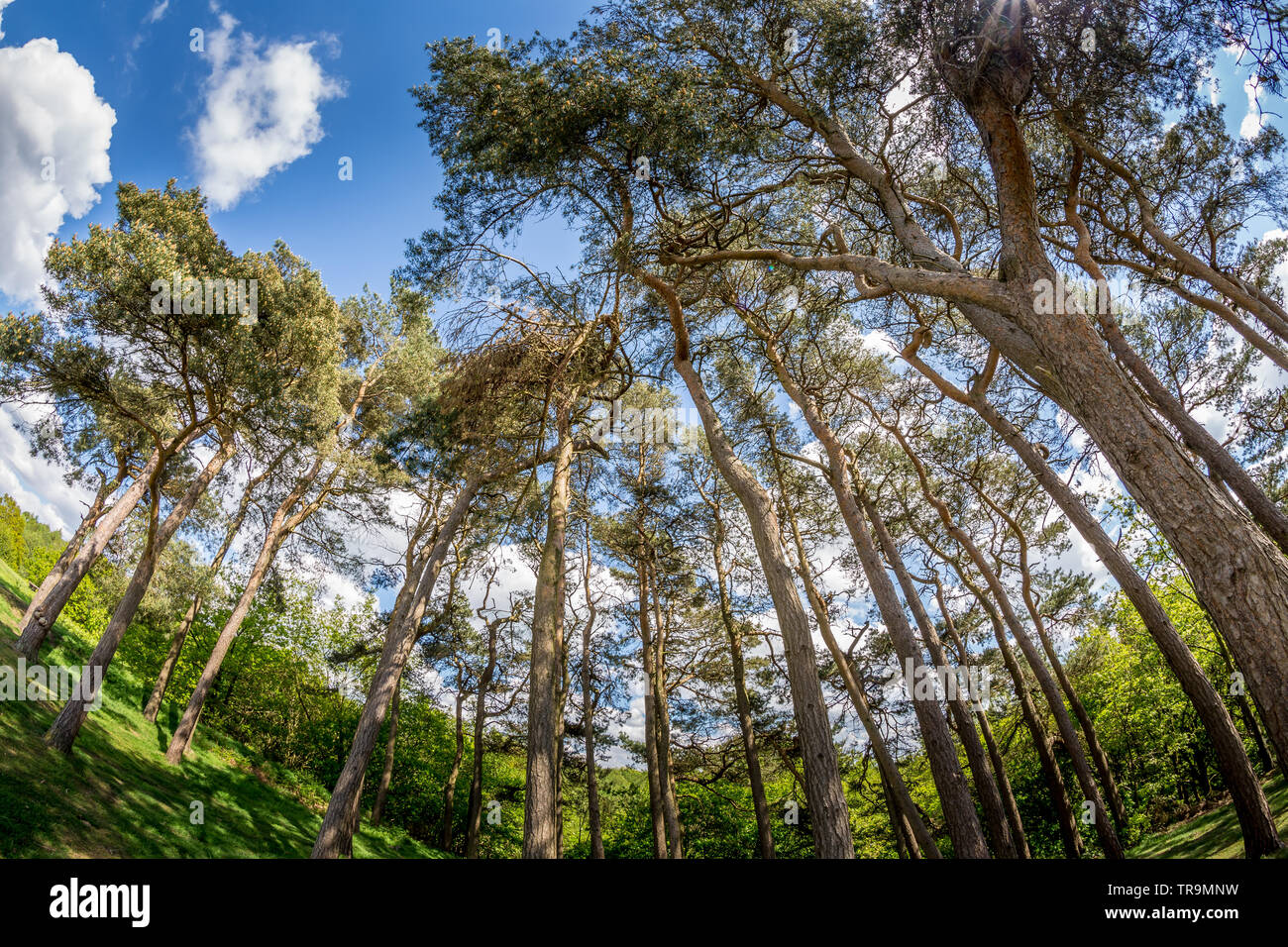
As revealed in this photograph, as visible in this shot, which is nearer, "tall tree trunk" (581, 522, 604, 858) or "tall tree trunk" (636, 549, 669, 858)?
"tall tree trunk" (636, 549, 669, 858)

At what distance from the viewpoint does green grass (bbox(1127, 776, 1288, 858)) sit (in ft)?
24.8

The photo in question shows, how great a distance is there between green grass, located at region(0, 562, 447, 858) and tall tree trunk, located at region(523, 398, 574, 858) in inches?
183

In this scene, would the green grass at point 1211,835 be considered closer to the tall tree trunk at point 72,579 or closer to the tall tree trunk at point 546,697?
the tall tree trunk at point 546,697

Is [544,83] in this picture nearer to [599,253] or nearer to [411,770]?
[599,253]

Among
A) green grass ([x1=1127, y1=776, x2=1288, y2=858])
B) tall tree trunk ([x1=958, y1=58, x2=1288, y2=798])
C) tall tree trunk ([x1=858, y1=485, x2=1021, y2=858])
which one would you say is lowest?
green grass ([x1=1127, y1=776, x2=1288, y2=858])

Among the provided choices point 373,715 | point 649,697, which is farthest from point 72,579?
point 649,697

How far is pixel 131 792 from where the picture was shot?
8117 millimetres

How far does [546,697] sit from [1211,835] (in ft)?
37.5

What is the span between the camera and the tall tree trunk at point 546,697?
20.4 feet

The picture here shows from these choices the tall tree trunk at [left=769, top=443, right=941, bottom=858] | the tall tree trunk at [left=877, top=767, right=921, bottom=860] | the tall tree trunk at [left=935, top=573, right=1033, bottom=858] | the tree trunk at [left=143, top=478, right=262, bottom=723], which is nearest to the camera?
the tall tree trunk at [left=769, top=443, right=941, bottom=858]

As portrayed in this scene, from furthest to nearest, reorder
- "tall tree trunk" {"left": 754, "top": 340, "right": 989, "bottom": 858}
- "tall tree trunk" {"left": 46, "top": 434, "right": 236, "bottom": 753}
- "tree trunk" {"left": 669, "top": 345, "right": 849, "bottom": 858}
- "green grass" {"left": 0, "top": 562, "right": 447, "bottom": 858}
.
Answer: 1. "tall tree trunk" {"left": 46, "top": 434, "right": 236, "bottom": 753}
2. "green grass" {"left": 0, "top": 562, "right": 447, "bottom": 858}
3. "tall tree trunk" {"left": 754, "top": 340, "right": 989, "bottom": 858}
4. "tree trunk" {"left": 669, "top": 345, "right": 849, "bottom": 858}

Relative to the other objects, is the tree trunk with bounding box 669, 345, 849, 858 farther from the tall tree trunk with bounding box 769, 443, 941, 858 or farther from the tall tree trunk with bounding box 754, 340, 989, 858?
the tall tree trunk with bounding box 769, 443, 941, 858

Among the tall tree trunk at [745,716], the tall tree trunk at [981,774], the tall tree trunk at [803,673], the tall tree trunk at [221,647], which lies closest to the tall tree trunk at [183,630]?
the tall tree trunk at [221,647]

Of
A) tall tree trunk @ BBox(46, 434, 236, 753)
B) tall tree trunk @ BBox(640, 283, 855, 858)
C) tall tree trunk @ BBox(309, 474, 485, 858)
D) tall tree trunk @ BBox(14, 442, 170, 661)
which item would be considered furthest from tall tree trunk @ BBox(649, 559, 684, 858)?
tall tree trunk @ BBox(14, 442, 170, 661)
